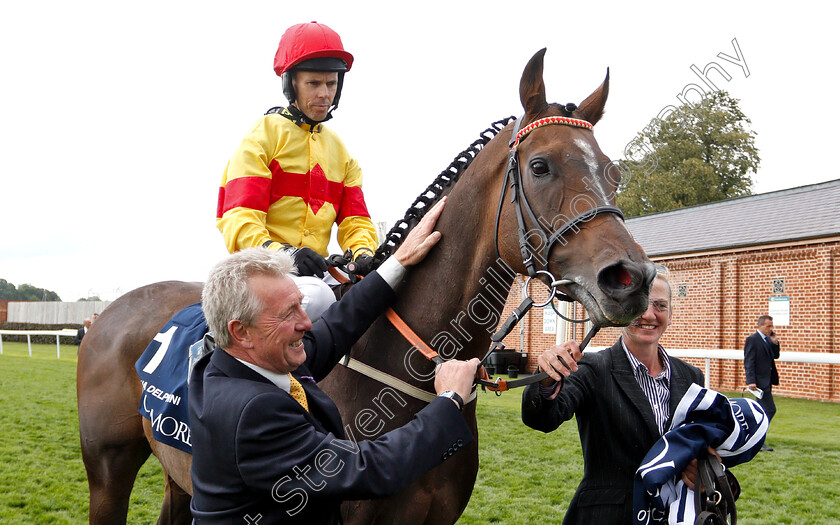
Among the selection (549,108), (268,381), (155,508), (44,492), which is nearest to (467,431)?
(268,381)

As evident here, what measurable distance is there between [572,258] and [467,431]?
2.17 feet

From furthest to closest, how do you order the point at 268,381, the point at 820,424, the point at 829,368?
the point at 829,368
the point at 820,424
the point at 268,381

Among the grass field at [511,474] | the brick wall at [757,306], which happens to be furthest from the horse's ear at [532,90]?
the brick wall at [757,306]

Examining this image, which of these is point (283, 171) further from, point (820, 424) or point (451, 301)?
point (820, 424)

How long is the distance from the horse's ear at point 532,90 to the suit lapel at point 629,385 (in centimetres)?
114

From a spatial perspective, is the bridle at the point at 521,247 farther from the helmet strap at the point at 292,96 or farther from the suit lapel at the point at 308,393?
the helmet strap at the point at 292,96

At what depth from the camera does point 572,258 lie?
1979 mm

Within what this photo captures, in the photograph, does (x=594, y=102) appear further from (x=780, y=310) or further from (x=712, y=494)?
(x=780, y=310)

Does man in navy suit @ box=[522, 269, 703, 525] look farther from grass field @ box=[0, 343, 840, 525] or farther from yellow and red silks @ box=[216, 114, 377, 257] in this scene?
grass field @ box=[0, 343, 840, 525]

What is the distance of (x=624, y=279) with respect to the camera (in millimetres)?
1861

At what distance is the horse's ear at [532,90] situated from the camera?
227 cm

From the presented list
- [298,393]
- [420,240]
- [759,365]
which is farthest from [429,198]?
[759,365]

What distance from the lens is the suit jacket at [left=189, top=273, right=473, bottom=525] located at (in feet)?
5.00

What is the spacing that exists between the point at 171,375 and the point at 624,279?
2127mm
